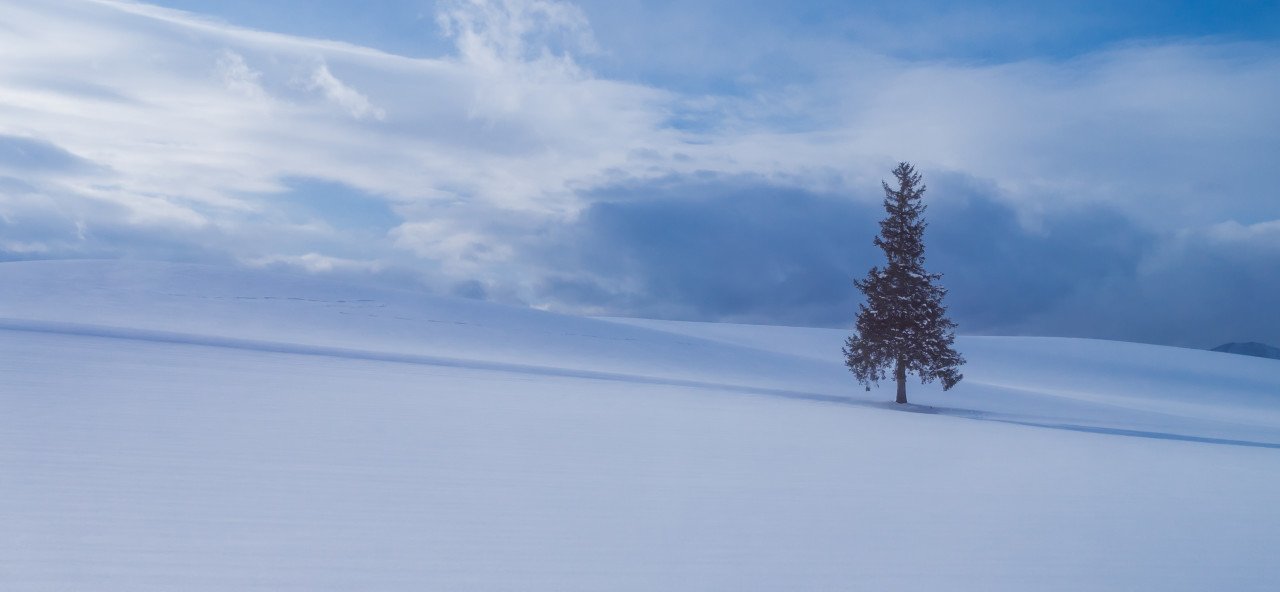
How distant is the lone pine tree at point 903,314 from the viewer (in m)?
26.4

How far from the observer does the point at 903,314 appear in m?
26.6

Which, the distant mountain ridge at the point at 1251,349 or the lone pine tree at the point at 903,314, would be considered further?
the distant mountain ridge at the point at 1251,349

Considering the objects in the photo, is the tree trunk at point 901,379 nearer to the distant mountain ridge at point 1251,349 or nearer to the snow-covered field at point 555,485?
the snow-covered field at point 555,485

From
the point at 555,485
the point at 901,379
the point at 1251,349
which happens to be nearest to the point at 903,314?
the point at 901,379

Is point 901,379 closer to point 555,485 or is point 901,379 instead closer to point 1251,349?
point 555,485

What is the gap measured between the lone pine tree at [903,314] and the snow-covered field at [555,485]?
5.28 feet

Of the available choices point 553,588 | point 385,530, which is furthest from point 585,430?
point 553,588

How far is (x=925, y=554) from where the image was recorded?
7.46 m

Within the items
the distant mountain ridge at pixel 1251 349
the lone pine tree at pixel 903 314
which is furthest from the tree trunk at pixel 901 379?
the distant mountain ridge at pixel 1251 349

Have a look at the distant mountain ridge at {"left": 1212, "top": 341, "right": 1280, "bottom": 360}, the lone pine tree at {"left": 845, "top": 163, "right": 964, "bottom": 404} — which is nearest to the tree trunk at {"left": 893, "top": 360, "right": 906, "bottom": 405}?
the lone pine tree at {"left": 845, "top": 163, "right": 964, "bottom": 404}

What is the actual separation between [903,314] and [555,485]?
64.1 ft

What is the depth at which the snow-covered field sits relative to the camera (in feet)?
20.9

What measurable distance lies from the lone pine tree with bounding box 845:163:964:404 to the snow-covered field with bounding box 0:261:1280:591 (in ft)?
5.28

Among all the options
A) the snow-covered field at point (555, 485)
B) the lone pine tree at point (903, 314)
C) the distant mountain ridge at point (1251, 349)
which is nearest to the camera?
the snow-covered field at point (555, 485)
